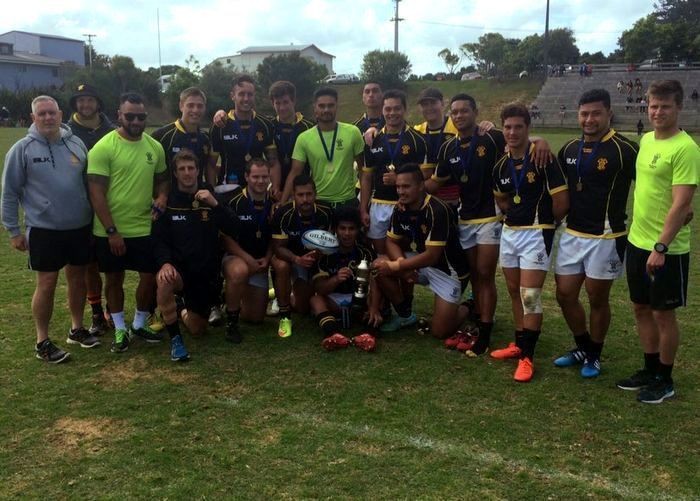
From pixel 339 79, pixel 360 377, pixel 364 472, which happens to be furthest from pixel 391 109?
pixel 339 79

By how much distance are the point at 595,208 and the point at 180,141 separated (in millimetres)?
4086

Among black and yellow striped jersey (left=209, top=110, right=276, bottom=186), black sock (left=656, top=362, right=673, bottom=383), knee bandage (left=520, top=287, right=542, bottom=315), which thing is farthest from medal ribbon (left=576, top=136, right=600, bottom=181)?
black and yellow striped jersey (left=209, top=110, right=276, bottom=186)

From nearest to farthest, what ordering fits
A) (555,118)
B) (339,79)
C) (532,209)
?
1. (532,209)
2. (555,118)
3. (339,79)

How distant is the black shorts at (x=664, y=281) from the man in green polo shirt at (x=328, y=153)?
3.00 m

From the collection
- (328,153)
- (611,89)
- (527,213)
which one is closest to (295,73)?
(611,89)

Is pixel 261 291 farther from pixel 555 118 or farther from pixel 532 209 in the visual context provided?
pixel 555 118

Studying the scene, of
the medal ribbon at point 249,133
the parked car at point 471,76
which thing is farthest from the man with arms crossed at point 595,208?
the parked car at point 471,76

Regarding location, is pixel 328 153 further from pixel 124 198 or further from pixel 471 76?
pixel 471 76

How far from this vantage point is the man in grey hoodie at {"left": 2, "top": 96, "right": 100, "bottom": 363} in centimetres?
520

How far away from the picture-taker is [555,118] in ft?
185

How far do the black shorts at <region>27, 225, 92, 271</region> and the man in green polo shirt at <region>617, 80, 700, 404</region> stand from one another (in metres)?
4.65

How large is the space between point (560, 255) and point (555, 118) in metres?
55.8

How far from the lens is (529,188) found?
5.07 metres

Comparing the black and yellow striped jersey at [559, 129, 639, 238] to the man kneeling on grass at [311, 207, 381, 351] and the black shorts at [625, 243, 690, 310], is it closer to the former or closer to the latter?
the black shorts at [625, 243, 690, 310]
